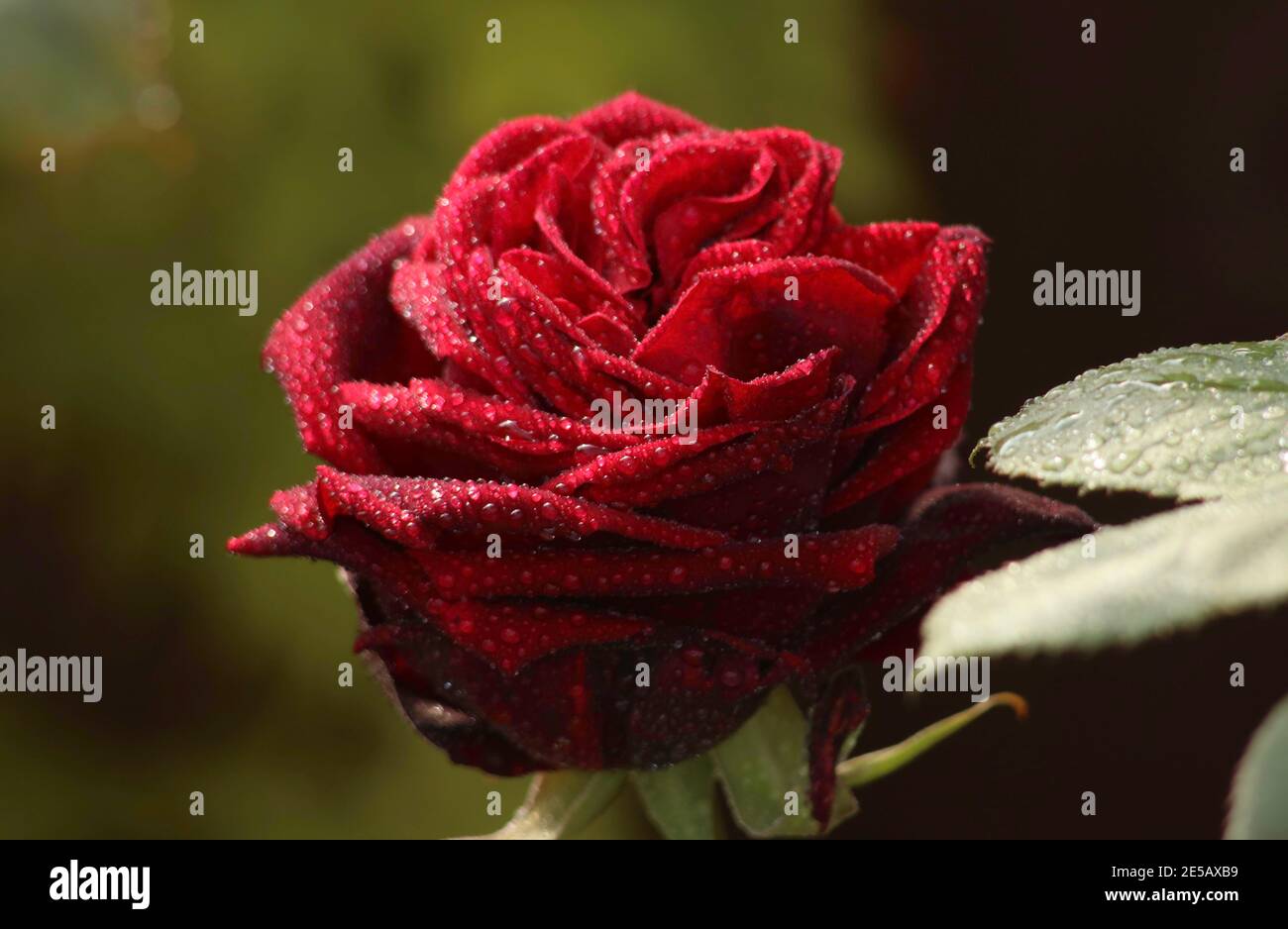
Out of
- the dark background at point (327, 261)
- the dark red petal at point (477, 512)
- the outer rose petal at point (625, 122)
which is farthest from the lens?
the dark background at point (327, 261)

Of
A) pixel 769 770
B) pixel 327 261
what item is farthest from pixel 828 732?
pixel 327 261

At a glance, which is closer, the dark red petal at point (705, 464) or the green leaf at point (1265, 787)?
the green leaf at point (1265, 787)

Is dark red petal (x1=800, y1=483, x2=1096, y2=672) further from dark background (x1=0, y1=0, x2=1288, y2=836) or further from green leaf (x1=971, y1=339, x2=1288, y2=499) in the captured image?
dark background (x1=0, y1=0, x2=1288, y2=836)

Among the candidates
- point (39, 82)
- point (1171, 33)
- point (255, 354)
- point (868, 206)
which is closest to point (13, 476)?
point (255, 354)

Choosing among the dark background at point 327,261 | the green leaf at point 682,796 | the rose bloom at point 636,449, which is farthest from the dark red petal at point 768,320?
the dark background at point 327,261

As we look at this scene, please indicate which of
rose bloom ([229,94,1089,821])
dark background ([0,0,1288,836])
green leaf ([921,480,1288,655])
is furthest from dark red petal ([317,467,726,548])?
dark background ([0,0,1288,836])

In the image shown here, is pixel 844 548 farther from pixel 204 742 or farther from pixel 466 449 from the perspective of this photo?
pixel 204 742

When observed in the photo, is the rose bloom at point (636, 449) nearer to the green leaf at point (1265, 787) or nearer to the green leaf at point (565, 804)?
the green leaf at point (565, 804)
